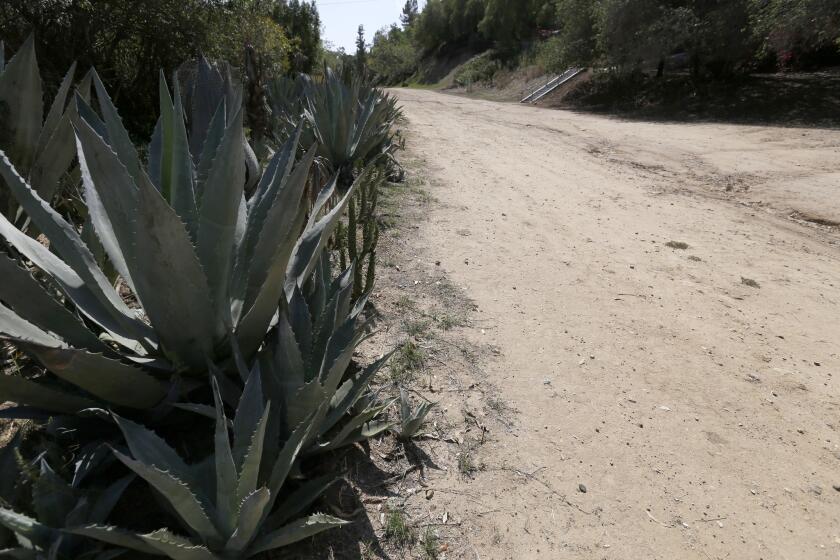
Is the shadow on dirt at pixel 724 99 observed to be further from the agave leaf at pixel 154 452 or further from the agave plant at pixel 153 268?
the agave leaf at pixel 154 452

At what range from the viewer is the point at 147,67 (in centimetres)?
771

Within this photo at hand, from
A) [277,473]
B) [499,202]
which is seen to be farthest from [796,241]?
[277,473]

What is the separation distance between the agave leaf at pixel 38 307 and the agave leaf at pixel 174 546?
802 millimetres

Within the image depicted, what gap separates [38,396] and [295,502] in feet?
2.78

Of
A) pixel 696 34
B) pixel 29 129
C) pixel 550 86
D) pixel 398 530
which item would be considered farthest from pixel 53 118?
pixel 550 86

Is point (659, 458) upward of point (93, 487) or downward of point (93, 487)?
downward

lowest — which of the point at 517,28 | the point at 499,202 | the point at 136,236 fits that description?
the point at 499,202

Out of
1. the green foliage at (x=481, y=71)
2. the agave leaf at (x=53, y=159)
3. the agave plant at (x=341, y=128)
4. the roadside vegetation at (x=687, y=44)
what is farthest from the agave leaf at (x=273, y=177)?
the green foliage at (x=481, y=71)

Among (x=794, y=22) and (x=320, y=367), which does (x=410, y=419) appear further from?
(x=794, y=22)

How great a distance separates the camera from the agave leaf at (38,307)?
4.64 ft

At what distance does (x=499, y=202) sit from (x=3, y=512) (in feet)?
15.9

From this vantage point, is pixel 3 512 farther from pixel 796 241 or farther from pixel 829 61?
pixel 829 61

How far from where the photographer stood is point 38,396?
1455 mm

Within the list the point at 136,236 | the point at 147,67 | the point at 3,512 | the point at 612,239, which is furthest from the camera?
the point at 147,67
